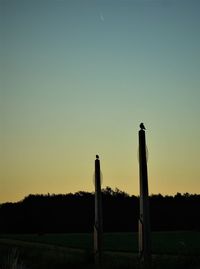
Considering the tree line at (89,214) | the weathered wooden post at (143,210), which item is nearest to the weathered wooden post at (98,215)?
the weathered wooden post at (143,210)

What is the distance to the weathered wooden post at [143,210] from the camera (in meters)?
18.3

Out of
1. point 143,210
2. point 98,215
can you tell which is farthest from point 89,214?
point 143,210

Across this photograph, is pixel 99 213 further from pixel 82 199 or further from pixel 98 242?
pixel 82 199

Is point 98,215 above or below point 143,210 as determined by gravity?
above

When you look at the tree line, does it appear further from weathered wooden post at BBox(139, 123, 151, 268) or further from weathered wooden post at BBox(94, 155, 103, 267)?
weathered wooden post at BBox(139, 123, 151, 268)

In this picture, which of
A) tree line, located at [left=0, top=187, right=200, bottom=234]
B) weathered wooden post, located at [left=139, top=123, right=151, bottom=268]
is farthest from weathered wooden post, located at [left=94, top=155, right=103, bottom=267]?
tree line, located at [left=0, top=187, right=200, bottom=234]

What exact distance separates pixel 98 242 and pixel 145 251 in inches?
163

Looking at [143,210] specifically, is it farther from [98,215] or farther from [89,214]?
[89,214]

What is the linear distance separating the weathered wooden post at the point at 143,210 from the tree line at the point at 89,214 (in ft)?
265

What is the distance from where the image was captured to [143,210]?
18.3 meters

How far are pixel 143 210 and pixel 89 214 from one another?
89984 millimetres

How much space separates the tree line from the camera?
102562 mm

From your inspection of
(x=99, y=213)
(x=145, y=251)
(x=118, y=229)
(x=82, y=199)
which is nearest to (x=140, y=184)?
(x=145, y=251)

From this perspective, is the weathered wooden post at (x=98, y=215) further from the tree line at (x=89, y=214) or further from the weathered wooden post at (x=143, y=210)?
the tree line at (x=89, y=214)
